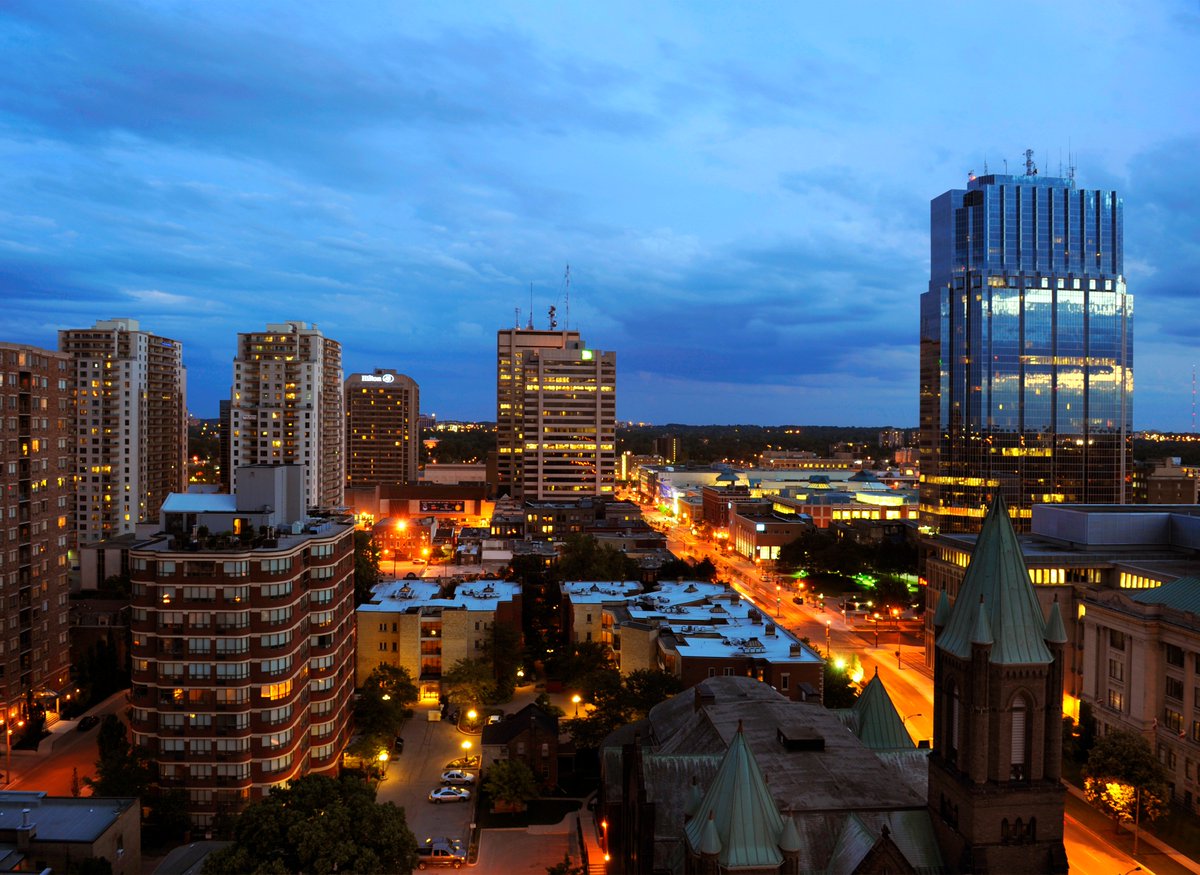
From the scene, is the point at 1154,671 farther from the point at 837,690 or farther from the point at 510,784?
the point at 510,784

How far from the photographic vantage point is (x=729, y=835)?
33.6 meters

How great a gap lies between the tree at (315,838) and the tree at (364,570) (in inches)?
2454

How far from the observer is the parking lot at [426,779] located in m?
60.3

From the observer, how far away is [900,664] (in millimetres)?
100875

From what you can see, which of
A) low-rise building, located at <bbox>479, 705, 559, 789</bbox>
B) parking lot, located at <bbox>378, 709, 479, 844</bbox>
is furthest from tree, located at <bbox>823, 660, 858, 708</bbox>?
parking lot, located at <bbox>378, 709, 479, 844</bbox>

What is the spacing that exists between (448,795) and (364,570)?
60235 millimetres

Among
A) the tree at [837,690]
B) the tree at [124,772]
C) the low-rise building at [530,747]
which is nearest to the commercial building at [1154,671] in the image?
the tree at [837,690]

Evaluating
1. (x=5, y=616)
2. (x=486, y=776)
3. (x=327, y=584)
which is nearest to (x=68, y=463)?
(x=5, y=616)

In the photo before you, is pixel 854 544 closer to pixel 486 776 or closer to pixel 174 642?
pixel 486 776

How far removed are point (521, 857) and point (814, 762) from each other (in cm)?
2419

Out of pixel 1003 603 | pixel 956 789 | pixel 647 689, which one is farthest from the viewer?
pixel 647 689

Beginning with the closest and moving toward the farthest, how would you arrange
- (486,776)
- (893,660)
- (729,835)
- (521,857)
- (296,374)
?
(729,835) < (521,857) < (486,776) < (893,660) < (296,374)

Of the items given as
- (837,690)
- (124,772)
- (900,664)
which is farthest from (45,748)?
(900,664)

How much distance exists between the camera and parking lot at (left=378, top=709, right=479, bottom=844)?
60344 millimetres
